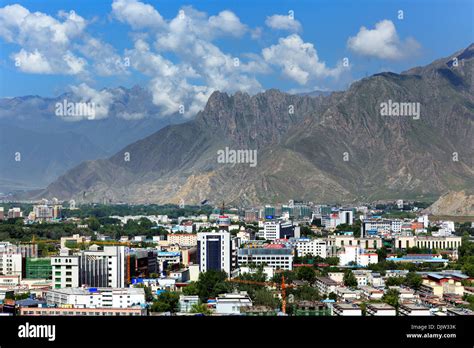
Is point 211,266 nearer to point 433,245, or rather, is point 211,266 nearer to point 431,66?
point 433,245

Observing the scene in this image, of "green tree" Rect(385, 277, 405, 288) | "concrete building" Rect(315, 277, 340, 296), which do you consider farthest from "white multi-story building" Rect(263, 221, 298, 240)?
"concrete building" Rect(315, 277, 340, 296)

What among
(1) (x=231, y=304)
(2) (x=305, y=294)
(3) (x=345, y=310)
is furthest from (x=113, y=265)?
(3) (x=345, y=310)

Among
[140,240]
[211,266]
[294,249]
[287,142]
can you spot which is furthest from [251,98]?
[211,266]

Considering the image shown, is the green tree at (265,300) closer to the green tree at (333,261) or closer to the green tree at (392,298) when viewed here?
the green tree at (392,298)

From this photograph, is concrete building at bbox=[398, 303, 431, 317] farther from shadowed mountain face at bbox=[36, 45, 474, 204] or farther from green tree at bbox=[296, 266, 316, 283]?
shadowed mountain face at bbox=[36, 45, 474, 204]

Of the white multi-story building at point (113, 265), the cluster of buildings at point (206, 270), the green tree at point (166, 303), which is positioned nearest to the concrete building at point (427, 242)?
the cluster of buildings at point (206, 270)
